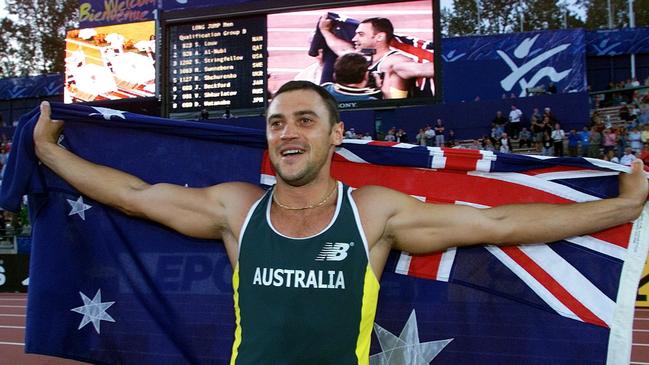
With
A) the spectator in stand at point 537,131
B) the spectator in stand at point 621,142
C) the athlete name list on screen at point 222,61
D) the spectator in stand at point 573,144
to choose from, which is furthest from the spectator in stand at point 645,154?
the athlete name list on screen at point 222,61

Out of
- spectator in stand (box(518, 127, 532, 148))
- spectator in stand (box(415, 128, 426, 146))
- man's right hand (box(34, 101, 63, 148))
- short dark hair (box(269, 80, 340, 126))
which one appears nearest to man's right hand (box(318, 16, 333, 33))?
spectator in stand (box(415, 128, 426, 146))

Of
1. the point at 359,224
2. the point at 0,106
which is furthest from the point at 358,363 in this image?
the point at 0,106

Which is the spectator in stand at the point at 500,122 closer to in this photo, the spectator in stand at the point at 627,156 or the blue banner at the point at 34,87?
the spectator in stand at the point at 627,156

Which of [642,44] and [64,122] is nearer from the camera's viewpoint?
[64,122]

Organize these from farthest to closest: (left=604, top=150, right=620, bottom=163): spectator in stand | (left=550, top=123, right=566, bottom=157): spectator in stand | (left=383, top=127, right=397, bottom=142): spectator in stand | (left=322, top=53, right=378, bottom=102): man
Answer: (left=383, top=127, right=397, bottom=142): spectator in stand
(left=550, top=123, right=566, bottom=157): spectator in stand
(left=604, top=150, right=620, bottom=163): spectator in stand
(left=322, top=53, right=378, bottom=102): man

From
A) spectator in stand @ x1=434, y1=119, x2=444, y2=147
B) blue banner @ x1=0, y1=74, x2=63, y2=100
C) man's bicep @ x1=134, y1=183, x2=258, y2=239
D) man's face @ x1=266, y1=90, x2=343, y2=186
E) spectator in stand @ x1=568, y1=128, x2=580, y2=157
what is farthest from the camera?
blue banner @ x1=0, y1=74, x2=63, y2=100

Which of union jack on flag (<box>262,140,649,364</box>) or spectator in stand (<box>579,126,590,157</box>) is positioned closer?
union jack on flag (<box>262,140,649,364</box>)

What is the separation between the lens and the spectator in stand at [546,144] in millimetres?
14719

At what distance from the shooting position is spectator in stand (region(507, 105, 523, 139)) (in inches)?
647

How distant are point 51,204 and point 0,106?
37.0 meters

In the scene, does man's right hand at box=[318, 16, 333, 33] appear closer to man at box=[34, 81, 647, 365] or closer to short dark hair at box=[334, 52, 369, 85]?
short dark hair at box=[334, 52, 369, 85]

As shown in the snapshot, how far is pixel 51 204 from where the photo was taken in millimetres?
3301

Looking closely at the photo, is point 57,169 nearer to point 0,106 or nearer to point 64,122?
point 64,122

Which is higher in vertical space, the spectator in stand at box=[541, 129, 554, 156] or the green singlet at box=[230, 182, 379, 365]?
the spectator in stand at box=[541, 129, 554, 156]
